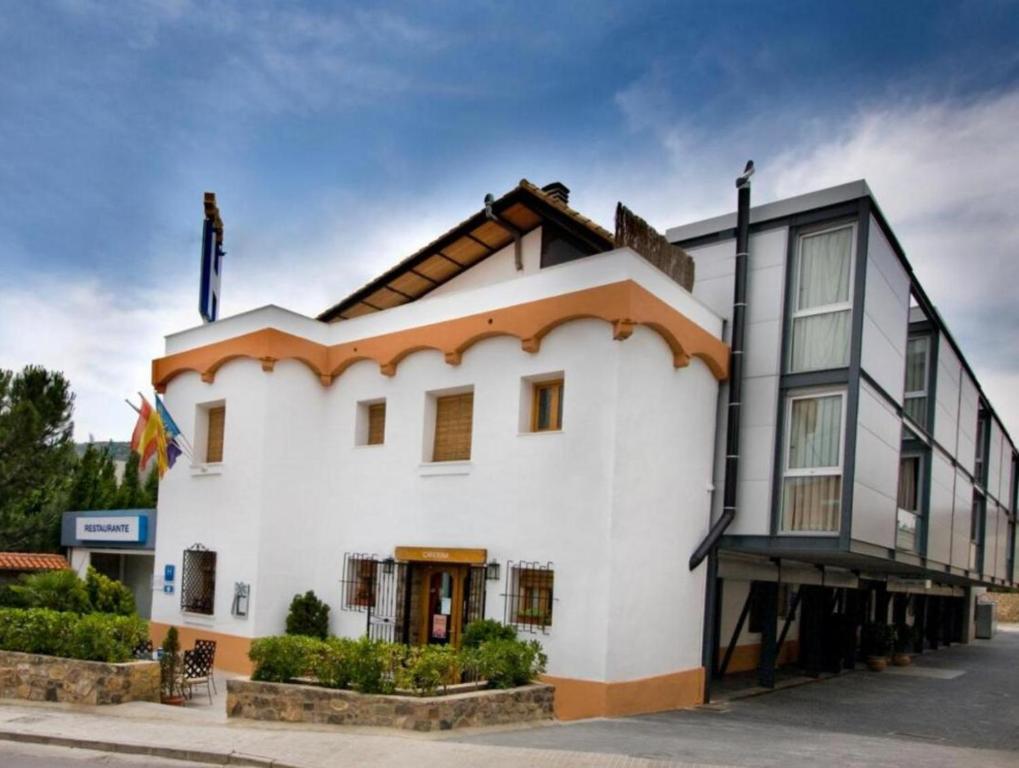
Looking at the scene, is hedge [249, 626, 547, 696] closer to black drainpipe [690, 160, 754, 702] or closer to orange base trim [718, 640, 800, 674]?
black drainpipe [690, 160, 754, 702]

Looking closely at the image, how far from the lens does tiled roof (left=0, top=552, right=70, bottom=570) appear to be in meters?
22.6

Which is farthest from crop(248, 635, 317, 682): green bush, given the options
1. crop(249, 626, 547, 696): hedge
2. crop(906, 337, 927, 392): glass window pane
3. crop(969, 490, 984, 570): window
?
crop(969, 490, 984, 570): window

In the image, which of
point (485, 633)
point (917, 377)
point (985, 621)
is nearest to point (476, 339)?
point (485, 633)

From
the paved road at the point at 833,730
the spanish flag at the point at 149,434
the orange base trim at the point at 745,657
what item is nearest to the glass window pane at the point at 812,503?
the paved road at the point at 833,730

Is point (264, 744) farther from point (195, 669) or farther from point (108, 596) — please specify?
point (108, 596)

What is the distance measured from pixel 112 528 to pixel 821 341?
17142 mm

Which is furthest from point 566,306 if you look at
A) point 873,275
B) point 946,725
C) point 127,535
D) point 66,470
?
point 66,470

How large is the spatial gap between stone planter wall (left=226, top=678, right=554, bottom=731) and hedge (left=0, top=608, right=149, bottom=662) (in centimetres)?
249

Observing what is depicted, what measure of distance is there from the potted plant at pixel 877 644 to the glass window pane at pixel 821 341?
1270 centimetres

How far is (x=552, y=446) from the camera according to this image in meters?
13.8

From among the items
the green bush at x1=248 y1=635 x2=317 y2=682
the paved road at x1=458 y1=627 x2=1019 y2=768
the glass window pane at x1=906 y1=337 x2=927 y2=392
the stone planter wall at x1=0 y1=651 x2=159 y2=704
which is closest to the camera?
the paved road at x1=458 y1=627 x2=1019 y2=768

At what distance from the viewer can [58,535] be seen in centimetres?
2712

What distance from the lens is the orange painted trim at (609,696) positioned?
41.4ft

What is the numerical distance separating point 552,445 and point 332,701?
4.92m
